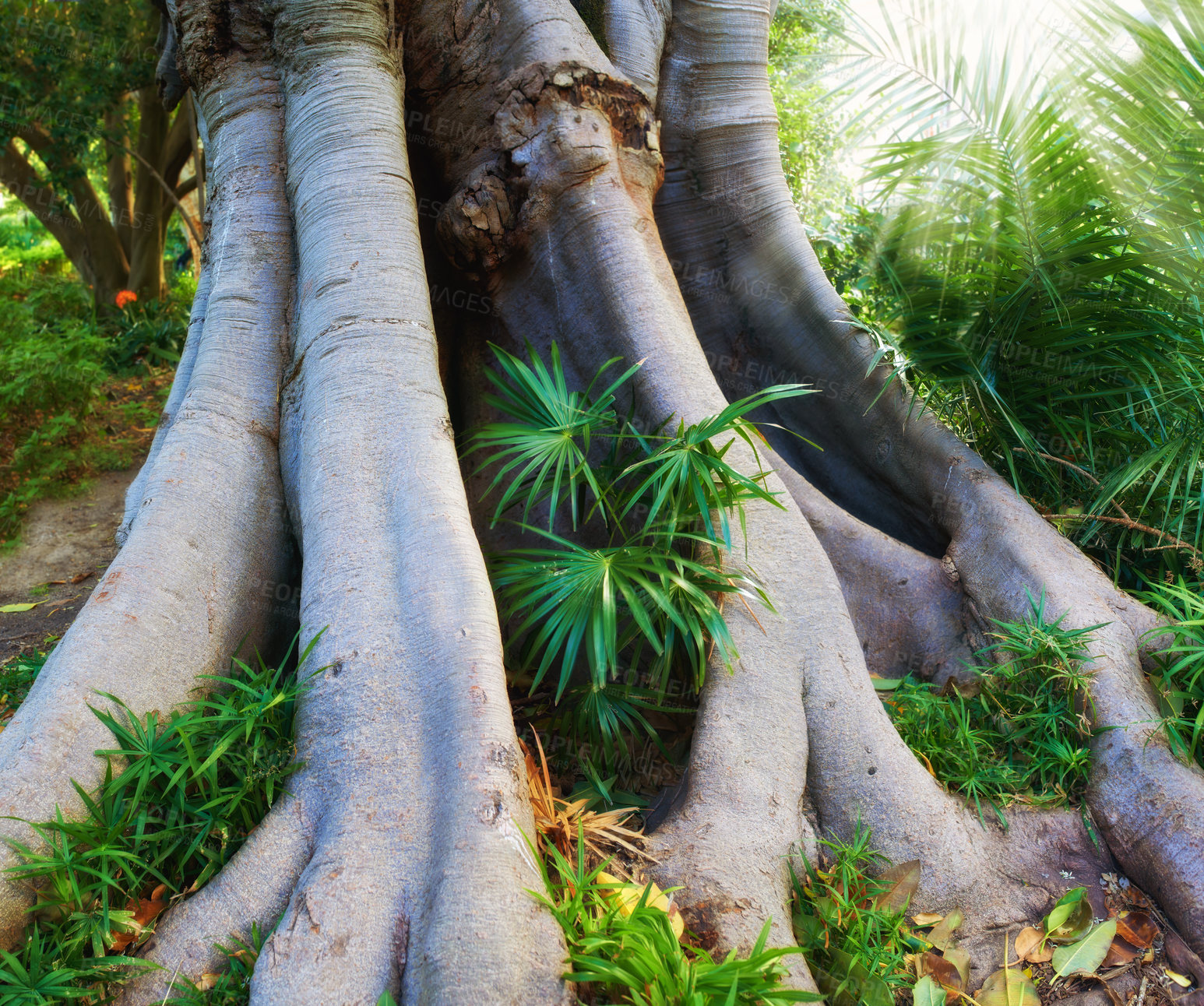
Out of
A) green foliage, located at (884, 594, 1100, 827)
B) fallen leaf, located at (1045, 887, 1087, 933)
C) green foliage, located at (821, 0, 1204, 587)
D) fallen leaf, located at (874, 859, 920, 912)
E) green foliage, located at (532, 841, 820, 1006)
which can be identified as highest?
green foliage, located at (821, 0, 1204, 587)

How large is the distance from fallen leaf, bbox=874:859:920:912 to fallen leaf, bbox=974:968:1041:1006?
0.94 ft

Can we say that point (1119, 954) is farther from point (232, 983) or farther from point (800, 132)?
point (800, 132)

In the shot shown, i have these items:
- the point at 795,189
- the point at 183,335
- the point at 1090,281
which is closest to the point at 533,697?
the point at 1090,281

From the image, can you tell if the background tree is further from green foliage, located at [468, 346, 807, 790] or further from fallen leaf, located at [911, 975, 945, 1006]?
fallen leaf, located at [911, 975, 945, 1006]

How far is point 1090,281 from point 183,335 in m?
8.28

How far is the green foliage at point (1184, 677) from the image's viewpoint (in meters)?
2.46

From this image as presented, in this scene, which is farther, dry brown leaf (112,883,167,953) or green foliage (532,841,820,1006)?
dry brown leaf (112,883,167,953)

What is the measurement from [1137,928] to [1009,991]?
0.50 m

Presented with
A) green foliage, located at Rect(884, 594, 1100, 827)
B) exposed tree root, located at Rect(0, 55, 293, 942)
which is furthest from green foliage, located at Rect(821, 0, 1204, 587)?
exposed tree root, located at Rect(0, 55, 293, 942)

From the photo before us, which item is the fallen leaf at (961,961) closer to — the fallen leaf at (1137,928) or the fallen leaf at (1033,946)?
the fallen leaf at (1033,946)

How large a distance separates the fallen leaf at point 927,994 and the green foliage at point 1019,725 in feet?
1.97

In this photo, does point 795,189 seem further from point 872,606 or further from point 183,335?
point 183,335

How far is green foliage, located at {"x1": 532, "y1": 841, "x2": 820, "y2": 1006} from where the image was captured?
1.61 metres

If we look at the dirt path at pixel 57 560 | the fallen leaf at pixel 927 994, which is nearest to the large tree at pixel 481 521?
the fallen leaf at pixel 927 994
